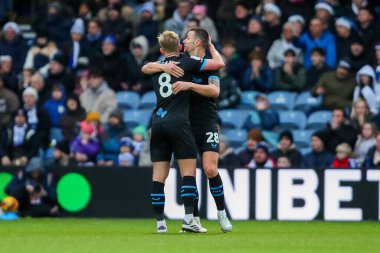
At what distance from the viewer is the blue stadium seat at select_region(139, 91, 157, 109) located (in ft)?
71.7

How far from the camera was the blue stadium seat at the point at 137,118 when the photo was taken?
2150 cm

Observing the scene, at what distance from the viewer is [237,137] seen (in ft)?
67.4

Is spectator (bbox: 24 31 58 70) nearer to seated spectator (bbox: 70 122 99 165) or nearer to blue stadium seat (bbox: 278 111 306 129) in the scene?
seated spectator (bbox: 70 122 99 165)

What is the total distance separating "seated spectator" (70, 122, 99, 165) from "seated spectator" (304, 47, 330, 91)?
13.7 ft

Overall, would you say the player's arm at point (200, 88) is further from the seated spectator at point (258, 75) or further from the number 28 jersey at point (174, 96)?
the seated spectator at point (258, 75)

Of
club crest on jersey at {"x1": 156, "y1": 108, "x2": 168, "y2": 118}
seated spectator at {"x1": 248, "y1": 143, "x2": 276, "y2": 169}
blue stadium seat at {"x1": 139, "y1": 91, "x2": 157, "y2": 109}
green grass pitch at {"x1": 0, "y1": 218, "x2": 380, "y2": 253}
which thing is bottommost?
green grass pitch at {"x1": 0, "y1": 218, "x2": 380, "y2": 253}

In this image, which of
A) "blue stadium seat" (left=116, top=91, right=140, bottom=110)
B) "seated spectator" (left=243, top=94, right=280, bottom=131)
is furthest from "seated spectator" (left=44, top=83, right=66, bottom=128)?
"seated spectator" (left=243, top=94, right=280, bottom=131)

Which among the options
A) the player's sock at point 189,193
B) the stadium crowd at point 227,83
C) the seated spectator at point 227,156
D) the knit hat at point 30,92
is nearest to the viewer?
the player's sock at point 189,193

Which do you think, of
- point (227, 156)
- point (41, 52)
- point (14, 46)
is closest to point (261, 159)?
point (227, 156)

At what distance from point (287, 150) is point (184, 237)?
265 inches

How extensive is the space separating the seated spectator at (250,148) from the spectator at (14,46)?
675 cm

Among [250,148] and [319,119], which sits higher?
[319,119]

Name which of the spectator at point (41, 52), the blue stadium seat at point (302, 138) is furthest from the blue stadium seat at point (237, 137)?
the spectator at point (41, 52)

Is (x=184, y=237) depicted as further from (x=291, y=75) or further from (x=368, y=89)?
(x=291, y=75)
